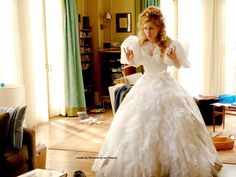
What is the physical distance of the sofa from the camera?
3082 mm

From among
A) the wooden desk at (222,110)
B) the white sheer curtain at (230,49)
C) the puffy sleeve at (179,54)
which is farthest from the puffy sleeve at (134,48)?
the white sheer curtain at (230,49)

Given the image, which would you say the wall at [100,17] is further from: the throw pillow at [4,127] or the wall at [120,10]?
the throw pillow at [4,127]

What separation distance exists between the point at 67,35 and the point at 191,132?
12.8 feet

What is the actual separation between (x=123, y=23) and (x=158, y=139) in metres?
4.80

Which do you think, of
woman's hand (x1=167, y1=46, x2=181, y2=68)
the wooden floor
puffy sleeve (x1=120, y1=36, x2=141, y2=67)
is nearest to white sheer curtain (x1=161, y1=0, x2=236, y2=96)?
the wooden floor

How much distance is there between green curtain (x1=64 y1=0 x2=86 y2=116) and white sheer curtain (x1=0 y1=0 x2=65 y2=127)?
0.35 ft

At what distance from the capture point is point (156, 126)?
3.39 metres

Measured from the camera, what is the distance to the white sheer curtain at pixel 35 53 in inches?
216

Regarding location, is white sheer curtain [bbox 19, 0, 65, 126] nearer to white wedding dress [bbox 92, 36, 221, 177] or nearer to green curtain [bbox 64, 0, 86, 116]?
green curtain [bbox 64, 0, 86, 116]

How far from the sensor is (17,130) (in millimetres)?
3248

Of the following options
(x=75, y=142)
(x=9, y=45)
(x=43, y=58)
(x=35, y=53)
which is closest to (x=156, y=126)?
(x=75, y=142)

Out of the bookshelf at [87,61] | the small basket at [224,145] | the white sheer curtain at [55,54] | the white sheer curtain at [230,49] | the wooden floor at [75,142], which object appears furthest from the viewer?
the bookshelf at [87,61]

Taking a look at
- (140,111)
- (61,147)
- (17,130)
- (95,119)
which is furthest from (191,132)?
(95,119)

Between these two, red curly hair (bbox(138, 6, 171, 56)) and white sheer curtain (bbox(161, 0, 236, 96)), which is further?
white sheer curtain (bbox(161, 0, 236, 96))
